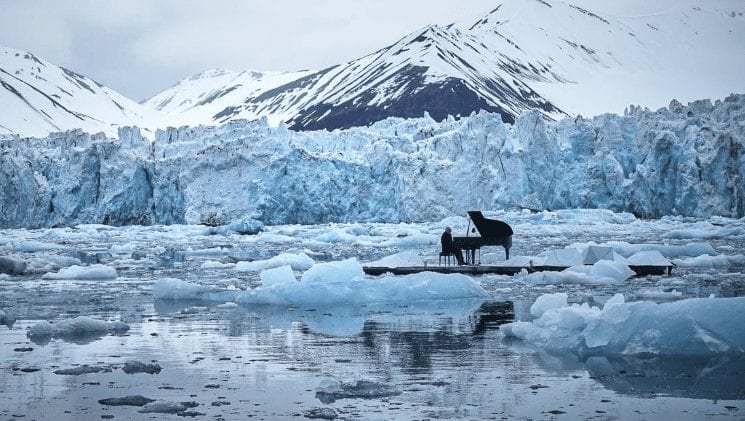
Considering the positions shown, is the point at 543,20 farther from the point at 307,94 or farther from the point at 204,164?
the point at 204,164

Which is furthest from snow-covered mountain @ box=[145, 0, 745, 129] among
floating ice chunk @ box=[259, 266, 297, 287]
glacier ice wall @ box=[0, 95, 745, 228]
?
floating ice chunk @ box=[259, 266, 297, 287]

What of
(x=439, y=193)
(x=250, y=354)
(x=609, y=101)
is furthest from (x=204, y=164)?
(x=609, y=101)

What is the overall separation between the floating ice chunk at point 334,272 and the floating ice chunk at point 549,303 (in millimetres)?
3911

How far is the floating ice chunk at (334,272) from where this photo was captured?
13.1m

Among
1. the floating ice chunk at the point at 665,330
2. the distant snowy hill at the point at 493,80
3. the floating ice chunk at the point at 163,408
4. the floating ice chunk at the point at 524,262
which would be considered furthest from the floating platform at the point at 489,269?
the distant snowy hill at the point at 493,80

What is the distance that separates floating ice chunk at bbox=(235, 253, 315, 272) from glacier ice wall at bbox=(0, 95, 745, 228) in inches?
1008

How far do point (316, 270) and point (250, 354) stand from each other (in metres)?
5.16

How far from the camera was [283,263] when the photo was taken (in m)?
18.6

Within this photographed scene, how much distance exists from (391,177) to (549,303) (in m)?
36.8

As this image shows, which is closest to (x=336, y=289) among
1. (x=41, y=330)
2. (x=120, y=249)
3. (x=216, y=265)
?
(x=41, y=330)

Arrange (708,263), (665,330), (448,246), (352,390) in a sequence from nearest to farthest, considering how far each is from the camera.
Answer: (352,390), (665,330), (448,246), (708,263)

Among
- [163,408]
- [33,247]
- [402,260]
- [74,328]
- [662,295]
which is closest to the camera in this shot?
[163,408]

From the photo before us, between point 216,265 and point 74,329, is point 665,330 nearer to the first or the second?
point 74,329

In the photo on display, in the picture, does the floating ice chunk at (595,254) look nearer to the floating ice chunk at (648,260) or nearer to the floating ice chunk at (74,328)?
the floating ice chunk at (648,260)
